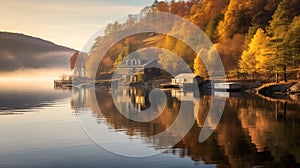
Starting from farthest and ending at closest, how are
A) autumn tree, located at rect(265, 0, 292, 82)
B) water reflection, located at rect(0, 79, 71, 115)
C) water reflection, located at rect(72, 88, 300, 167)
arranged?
1. autumn tree, located at rect(265, 0, 292, 82)
2. water reflection, located at rect(0, 79, 71, 115)
3. water reflection, located at rect(72, 88, 300, 167)

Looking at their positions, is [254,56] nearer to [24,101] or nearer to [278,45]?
[278,45]

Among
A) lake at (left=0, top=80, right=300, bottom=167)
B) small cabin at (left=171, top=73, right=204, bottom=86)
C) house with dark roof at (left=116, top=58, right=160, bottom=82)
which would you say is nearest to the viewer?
lake at (left=0, top=80, right=300, bottom=167)

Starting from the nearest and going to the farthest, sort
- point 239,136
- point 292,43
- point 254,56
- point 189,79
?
point 239,136, point 292,43, point 254,56, point 189,79

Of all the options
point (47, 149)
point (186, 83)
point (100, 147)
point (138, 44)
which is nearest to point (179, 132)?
point (100, 147)

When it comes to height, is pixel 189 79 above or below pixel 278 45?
below

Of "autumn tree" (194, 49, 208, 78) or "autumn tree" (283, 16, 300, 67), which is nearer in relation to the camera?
"autumn tree" (283, 16, 300, 67)

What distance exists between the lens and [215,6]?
498 feet

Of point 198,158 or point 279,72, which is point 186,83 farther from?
point 198,158

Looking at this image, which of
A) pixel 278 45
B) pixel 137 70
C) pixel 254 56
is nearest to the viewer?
pixel 278 45

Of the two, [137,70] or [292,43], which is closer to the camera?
[292,43]

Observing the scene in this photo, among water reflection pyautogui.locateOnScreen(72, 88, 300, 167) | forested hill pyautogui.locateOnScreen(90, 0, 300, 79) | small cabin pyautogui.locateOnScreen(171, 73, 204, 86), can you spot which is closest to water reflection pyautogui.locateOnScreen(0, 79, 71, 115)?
water reflection pyautogui.locateOnScreen(72, 88, 300, 167)

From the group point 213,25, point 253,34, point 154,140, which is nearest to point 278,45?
point 253,34

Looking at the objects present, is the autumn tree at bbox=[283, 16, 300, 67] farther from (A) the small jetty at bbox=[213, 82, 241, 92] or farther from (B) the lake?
(B) the lake

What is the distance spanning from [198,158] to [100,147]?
25.8 feet
